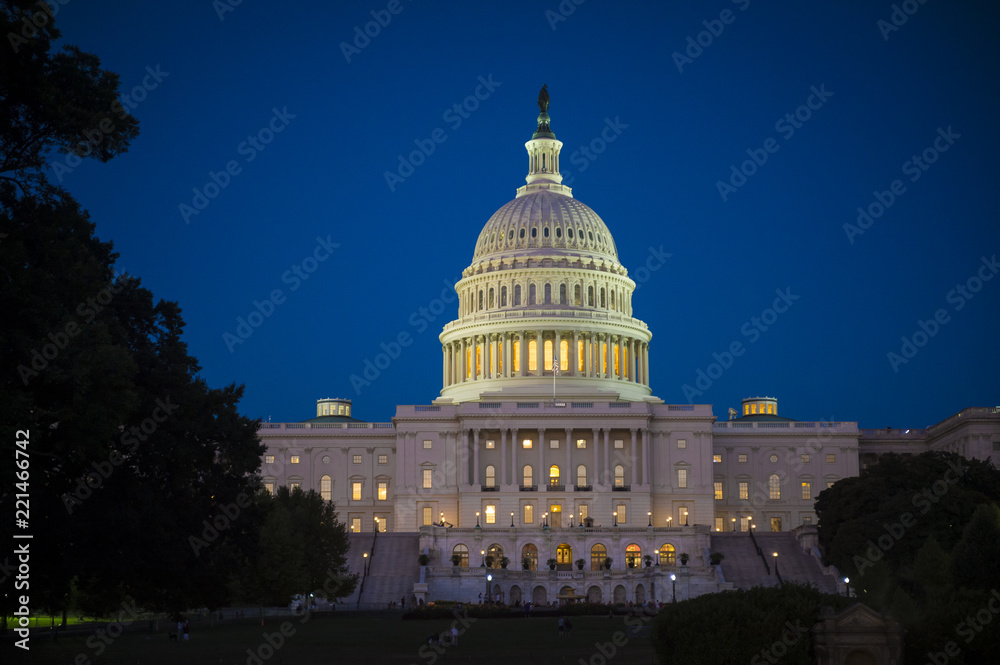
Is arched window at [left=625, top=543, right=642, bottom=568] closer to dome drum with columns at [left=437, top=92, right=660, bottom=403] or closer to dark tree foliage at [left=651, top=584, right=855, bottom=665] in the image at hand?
dome drum with columns at [left=437, top=92, right=660, bottom=403]

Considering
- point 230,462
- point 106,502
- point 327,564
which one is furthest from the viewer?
point 327,564

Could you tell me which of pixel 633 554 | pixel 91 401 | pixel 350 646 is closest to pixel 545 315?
pixel 633 554

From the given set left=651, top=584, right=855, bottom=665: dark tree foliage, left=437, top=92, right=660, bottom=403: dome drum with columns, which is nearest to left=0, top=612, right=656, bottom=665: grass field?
left=651, top=584, right=855, bottom=665: dark tree foliage

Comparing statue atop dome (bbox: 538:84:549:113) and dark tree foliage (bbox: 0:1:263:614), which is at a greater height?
statue atop dome (bbox: 538:84:549:113)

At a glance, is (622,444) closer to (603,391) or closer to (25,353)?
(603,391)

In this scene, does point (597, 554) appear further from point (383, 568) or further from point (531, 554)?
point (383, 568)

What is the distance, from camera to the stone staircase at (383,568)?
104438 millimetres

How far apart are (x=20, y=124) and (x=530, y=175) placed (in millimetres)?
133458

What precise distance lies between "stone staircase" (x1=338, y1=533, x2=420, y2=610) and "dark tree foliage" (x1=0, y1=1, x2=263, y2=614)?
42009 mm

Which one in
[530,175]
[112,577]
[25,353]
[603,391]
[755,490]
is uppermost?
[530,175]

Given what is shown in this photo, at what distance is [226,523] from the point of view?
187ft

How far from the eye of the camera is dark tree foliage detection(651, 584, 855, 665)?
3916cm

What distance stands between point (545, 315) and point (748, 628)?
115 metres

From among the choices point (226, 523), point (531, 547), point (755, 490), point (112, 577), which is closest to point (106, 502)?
point (112, 577)
